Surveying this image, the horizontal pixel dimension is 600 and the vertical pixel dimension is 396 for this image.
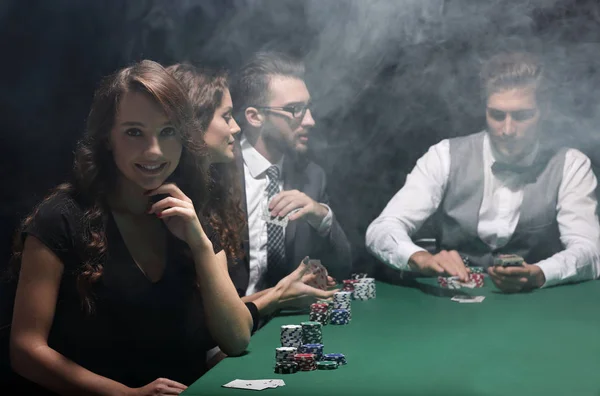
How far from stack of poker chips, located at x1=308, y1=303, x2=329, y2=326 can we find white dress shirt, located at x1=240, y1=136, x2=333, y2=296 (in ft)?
2.54

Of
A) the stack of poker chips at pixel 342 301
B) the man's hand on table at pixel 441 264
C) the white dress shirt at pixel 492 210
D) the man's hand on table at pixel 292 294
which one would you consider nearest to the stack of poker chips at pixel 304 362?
the stack of poker chips at pixel 342 301

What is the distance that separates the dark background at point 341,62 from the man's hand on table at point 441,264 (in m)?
0.60

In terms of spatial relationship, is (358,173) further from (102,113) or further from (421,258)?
(102,113)

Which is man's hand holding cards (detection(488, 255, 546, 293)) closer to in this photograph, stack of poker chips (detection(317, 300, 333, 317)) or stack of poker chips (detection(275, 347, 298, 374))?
stack of poker chips (detection(317, 300, 333, 317))

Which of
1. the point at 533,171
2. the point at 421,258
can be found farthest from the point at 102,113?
the point at 533,171

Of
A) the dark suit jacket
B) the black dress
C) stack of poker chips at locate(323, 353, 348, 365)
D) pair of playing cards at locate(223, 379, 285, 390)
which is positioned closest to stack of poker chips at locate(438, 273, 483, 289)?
the dark suit jacket

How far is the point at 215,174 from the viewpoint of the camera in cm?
343

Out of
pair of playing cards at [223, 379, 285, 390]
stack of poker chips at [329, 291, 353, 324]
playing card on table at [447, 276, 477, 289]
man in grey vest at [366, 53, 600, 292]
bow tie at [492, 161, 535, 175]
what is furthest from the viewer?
bow tie at [492, 161, 535, 175]

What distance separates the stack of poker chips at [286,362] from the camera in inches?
89.4

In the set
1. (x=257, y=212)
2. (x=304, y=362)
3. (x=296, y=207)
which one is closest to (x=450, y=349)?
(x=304, y=362)

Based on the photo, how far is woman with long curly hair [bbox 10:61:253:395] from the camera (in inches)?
98.7

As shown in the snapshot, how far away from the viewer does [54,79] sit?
3.69 meters

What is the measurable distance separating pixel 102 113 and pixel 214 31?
120 cm

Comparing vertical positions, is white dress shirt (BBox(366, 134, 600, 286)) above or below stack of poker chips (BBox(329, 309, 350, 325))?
above
